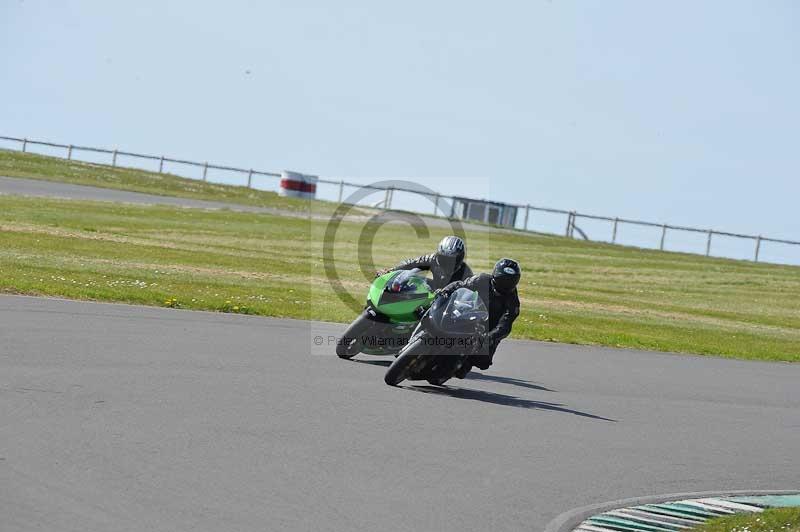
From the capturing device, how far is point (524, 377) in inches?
627

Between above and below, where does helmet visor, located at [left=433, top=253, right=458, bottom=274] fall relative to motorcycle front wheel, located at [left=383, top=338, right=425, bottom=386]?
above

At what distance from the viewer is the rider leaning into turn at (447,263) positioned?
14.3 meters

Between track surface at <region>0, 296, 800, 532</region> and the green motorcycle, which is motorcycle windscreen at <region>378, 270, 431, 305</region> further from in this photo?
track surface at <region>0, 296, 800, 532</region>

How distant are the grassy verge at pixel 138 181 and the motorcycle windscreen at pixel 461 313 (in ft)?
122

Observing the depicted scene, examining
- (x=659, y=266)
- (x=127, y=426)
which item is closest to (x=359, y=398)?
(x=127, y=426)

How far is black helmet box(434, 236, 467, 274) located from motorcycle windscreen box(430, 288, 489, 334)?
1038 millimetres

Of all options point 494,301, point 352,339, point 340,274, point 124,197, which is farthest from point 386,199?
point 494,301

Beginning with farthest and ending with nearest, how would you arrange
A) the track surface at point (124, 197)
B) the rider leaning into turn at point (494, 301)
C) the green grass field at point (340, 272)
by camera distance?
the track surface at point (124, 197) < the green grass field at point (340, 272) < the rider leaning into turn at point (494, 301)

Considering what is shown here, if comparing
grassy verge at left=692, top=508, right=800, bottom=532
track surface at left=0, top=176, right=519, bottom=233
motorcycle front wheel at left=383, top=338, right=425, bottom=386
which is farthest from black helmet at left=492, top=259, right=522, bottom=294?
track surface at left=0, top=176, right=519, bottom=233

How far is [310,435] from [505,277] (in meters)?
4.27

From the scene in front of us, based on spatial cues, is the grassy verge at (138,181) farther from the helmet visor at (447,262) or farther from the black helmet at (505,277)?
the black helmet at (505,277)

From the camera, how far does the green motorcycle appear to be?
46.3 feet

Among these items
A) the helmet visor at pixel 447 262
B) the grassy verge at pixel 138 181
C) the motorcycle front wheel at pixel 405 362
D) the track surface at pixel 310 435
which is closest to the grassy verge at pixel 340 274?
the track surface at pixel 310 435

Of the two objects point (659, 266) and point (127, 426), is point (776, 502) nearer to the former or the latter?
point (127, 426)
